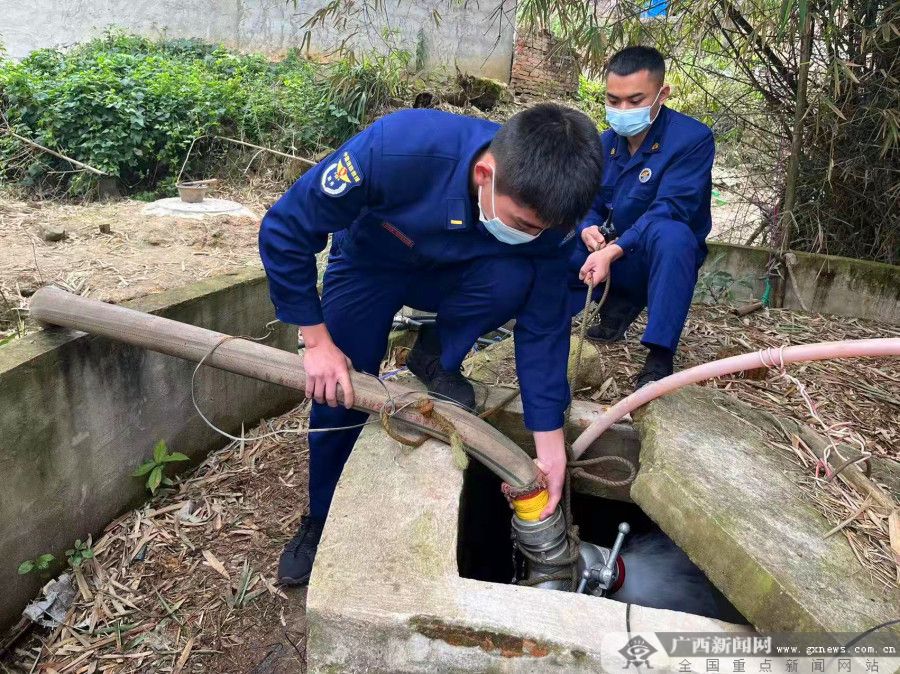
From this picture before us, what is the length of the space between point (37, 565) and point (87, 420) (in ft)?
1.69

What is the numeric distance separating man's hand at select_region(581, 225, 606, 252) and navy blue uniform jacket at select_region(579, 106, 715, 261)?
0.19 feet

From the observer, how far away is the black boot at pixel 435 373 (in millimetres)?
2348

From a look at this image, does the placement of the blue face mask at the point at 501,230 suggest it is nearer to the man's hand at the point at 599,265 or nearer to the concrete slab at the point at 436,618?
the concrete slab at the point at 436,618

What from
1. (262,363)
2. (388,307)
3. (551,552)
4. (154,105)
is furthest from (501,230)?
(154,105)

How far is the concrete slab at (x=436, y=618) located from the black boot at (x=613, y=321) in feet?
6.13

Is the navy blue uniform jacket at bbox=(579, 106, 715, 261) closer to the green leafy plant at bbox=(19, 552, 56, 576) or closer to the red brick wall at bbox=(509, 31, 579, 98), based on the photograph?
the green leafy plant at bbox=(19, 552, 56, 576)

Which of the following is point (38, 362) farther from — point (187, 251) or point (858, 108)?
point (858, 108)

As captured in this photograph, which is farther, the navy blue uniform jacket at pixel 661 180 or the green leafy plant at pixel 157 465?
the navy blue uniform jacket at pixel 661 180

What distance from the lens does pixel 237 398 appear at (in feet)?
10.6

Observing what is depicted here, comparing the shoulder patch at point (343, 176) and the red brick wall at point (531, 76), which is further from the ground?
the red brick wall at point (531, 76)

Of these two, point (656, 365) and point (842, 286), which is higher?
point (842, 286)

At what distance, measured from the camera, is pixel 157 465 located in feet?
9.22

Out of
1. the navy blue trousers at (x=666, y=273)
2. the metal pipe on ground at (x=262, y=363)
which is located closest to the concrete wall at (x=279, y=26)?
the navy blue trousers at (x=666, y=273)

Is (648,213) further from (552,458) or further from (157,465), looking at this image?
(157,465)
